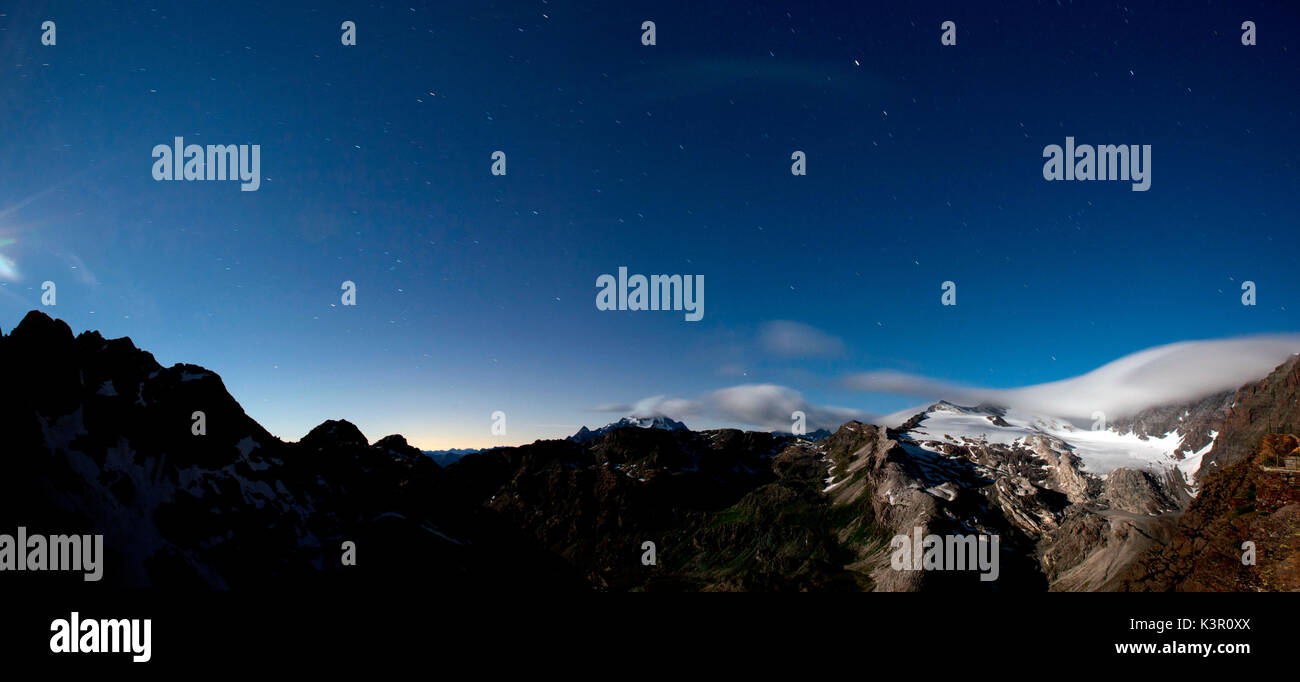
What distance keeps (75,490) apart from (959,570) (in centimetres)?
24776

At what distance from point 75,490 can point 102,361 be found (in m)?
35.2

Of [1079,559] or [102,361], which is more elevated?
[102,361]
